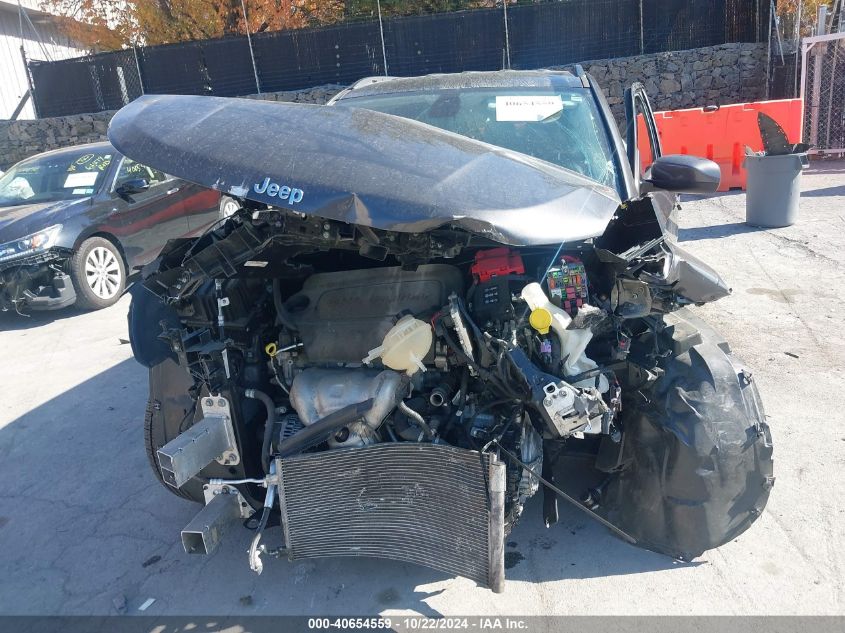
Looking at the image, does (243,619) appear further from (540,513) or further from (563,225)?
(563,225)

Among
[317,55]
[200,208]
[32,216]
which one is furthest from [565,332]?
[317,55]

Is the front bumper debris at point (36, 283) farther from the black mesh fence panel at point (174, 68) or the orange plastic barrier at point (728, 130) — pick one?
the black mesh fence panel at point (174, 68)

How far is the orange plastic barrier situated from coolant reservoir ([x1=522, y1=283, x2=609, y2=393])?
9531mm

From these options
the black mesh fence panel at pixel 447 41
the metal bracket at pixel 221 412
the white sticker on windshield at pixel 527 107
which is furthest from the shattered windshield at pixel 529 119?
the black mesh fence panel at pixel 447 41

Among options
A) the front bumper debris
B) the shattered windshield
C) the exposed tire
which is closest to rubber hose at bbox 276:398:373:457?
the exposed tire

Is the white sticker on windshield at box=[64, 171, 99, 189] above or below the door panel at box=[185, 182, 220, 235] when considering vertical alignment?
above

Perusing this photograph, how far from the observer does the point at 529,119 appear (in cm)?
352

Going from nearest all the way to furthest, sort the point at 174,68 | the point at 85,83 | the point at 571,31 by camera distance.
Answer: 1. the point at 571,31
2. the point at 174,68
3. the point at 85,83

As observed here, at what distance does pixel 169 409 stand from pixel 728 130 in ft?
36.2

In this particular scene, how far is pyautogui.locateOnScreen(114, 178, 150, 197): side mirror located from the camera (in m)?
7.15

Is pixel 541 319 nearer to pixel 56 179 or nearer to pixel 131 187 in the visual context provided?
pixel 131 187

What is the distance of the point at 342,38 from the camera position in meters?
16.2

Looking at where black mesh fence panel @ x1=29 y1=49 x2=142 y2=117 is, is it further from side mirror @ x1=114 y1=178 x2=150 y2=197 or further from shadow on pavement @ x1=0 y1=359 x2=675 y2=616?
shadow on pavement @ x1=0 y1=359 x2=675 y2=616

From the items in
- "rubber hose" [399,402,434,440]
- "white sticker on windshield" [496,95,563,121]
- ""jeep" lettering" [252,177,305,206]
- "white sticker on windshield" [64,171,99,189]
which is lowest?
"rubber hose" [399,402,434,440]
